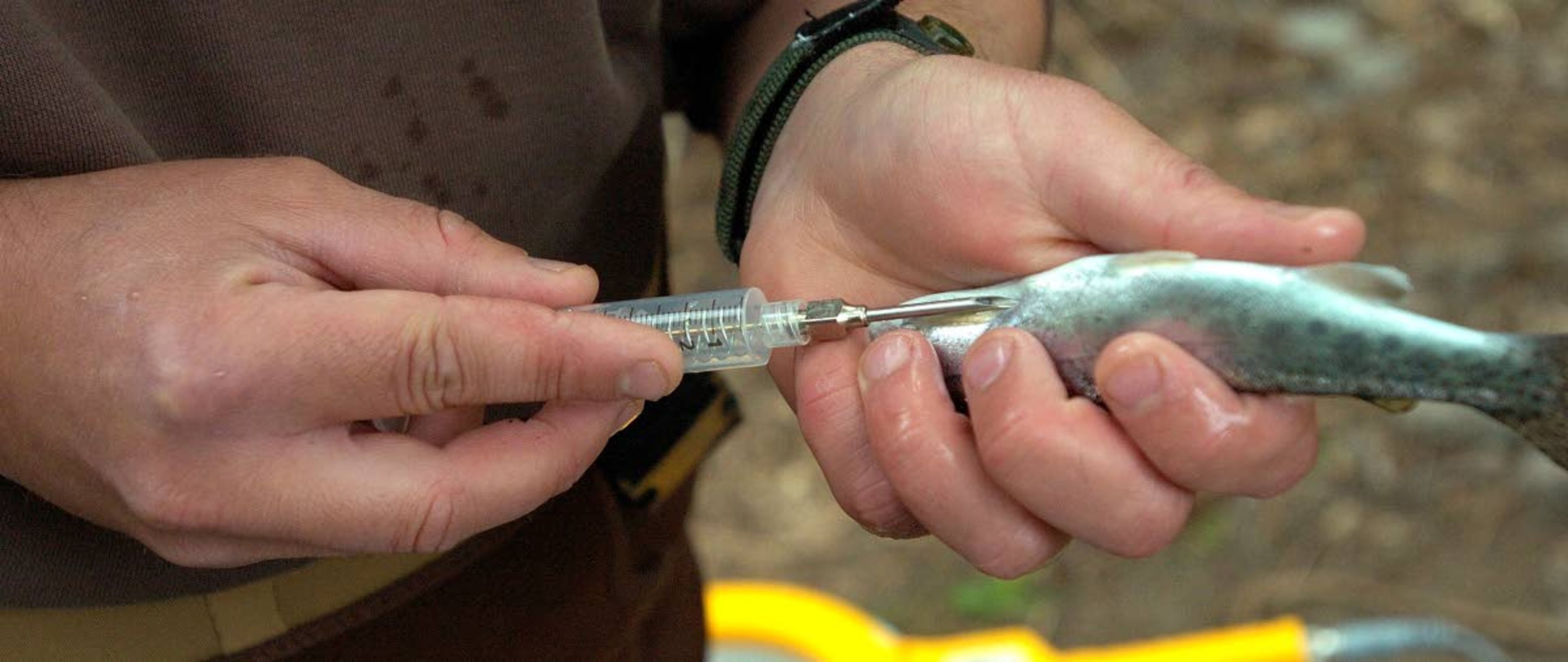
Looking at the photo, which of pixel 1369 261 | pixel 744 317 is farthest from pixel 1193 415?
pixel 1369 261

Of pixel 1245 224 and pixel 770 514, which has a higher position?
pixel 1245 224

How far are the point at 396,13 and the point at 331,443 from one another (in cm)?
40

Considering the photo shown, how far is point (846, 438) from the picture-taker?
1274 millimetres

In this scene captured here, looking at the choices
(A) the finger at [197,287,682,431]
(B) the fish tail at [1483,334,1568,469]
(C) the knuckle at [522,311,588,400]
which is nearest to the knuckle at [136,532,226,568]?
(A) the finger at [197,287,682,431]

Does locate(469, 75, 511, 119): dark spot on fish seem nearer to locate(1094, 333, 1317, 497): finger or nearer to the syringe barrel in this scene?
the syringe barrel

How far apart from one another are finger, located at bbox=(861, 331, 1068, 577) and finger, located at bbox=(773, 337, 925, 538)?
0.06m

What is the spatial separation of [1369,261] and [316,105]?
9.98ft

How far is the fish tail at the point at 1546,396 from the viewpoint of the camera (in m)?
1.00

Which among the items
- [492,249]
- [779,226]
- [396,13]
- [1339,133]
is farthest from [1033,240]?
[1339,133]

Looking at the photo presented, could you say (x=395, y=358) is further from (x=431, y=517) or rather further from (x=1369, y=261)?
(x=1369, y=261)

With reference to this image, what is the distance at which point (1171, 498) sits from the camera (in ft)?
3.69

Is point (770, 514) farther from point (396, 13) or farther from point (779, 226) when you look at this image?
point (396, 13)

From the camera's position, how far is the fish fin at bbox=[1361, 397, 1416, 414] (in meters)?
1.06

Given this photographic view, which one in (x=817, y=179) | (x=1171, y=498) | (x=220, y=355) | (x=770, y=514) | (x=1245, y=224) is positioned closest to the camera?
(x=220, y=355)
